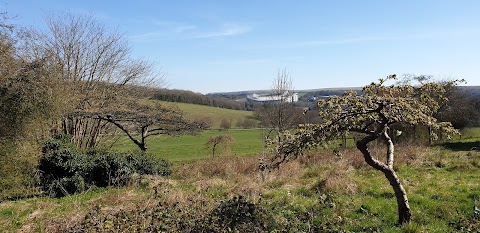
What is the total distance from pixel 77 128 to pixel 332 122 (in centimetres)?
1776

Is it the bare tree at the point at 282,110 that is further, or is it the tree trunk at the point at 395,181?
the bare tree at the point at 282,110

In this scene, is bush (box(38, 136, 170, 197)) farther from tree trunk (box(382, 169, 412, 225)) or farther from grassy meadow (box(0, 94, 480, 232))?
tree trunk (box(382, 169, 412, 225))

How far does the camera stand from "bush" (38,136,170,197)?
40.4 feet

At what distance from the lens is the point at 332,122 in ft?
20.0

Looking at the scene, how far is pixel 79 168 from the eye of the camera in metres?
12.8

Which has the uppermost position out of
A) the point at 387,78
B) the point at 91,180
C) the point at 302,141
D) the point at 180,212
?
the point at 387,78

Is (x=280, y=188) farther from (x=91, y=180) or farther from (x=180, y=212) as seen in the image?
(x=91, y=180)

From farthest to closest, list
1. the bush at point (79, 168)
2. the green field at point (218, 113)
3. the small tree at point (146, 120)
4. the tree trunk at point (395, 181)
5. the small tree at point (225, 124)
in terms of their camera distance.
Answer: the green field at point (218, 113) → the small tree at point (225, 124) → the small tree at point (146, 120) → the bush at point (79, 168) → the tree trunk at point (395, 181)

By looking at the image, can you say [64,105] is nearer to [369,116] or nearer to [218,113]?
[369,116]

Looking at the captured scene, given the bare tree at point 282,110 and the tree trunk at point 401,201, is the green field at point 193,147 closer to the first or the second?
the bare tree at point 282,110

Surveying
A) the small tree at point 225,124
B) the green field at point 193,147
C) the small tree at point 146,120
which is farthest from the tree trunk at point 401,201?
the small tree at point 225,124

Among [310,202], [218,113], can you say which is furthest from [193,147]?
[310,202]

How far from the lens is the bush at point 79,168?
12.3 meters

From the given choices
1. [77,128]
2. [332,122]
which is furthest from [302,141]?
[77,128]
